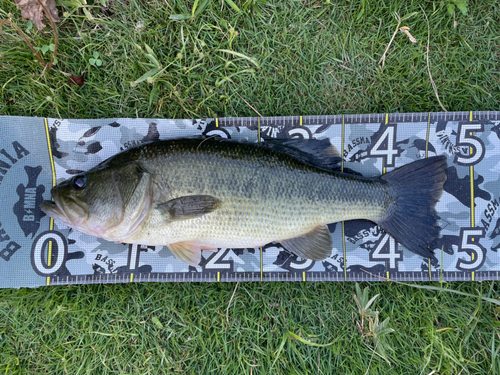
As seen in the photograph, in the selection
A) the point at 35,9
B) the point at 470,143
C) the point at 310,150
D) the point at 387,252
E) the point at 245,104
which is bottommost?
the point at 387,252

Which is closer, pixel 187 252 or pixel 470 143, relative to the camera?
pixel 187 252

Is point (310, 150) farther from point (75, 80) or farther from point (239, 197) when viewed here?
point (75, 80)

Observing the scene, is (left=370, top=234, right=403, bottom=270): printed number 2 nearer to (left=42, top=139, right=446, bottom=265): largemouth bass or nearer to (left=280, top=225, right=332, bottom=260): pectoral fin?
(left=42, top=139, right=446, bottom=265): largemouth bass

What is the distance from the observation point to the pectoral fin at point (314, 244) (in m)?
2.83

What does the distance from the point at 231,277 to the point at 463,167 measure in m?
2.53

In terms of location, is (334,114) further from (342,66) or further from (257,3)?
(257,3)

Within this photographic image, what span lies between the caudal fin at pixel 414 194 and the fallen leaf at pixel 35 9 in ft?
11.6

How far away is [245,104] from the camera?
10.2ft

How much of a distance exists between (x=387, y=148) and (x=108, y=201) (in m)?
2.64

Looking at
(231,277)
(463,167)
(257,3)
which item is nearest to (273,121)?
→ (257,3)

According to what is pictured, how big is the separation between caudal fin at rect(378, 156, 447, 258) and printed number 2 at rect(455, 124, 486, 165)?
0.40m

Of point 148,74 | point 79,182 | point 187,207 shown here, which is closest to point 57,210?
point 79,182

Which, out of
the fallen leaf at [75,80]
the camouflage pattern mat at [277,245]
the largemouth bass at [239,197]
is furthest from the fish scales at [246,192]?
the fallen leaf at [75,80]

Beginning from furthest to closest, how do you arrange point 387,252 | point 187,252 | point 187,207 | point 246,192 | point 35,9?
point 387,252 → point 35,9 → point 187,252 → point 246,192 → point 187,207
